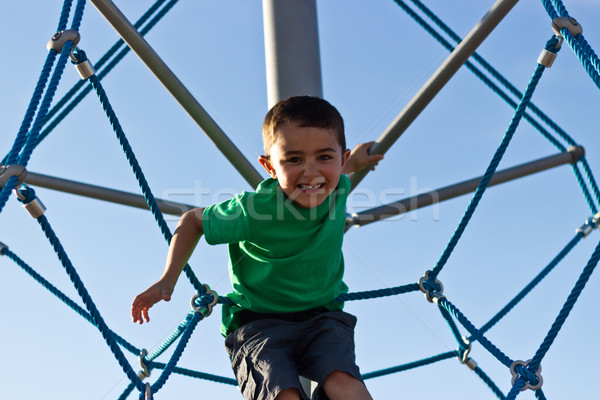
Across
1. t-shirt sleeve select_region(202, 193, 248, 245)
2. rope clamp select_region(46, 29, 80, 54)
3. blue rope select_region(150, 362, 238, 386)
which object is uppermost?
rope clamp select_region(46, 29, 80, 54)

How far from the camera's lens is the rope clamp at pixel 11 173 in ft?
6.55

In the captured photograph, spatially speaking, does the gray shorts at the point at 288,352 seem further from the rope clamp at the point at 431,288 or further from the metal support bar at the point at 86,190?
the metal support bar at the point at 86,190

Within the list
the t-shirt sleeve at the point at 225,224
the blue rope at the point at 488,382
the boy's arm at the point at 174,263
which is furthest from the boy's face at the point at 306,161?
the blue rope at the point at 488,382

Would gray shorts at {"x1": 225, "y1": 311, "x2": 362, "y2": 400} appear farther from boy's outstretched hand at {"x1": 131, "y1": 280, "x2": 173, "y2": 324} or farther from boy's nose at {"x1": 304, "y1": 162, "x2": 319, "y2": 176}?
boy's nose at {"x1": 304, "y1": 162, "x2": 319, "y2": 176}

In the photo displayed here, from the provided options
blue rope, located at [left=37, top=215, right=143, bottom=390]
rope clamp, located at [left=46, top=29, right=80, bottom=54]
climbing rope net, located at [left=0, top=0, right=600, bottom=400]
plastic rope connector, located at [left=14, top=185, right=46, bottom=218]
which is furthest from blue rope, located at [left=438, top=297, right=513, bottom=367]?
rope clamp, located at [left=46, top=29, right=80, bottom=54]

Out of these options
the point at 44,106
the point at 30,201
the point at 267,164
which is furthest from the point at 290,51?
the point at 30,201

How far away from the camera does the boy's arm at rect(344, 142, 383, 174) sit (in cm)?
263

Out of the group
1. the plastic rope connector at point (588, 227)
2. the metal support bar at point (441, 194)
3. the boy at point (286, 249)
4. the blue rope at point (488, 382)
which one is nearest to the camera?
the boy at point (286, 249)

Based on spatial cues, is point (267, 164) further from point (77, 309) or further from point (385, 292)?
point (77, 309)

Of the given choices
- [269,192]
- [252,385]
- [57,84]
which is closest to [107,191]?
[57,84]

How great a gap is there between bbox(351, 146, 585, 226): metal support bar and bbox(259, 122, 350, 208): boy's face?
0.96 metres

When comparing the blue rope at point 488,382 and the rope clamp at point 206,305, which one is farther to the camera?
the blue rope at point 488,382

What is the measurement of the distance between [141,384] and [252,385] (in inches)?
14.2

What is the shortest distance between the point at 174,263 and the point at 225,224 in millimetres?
163
